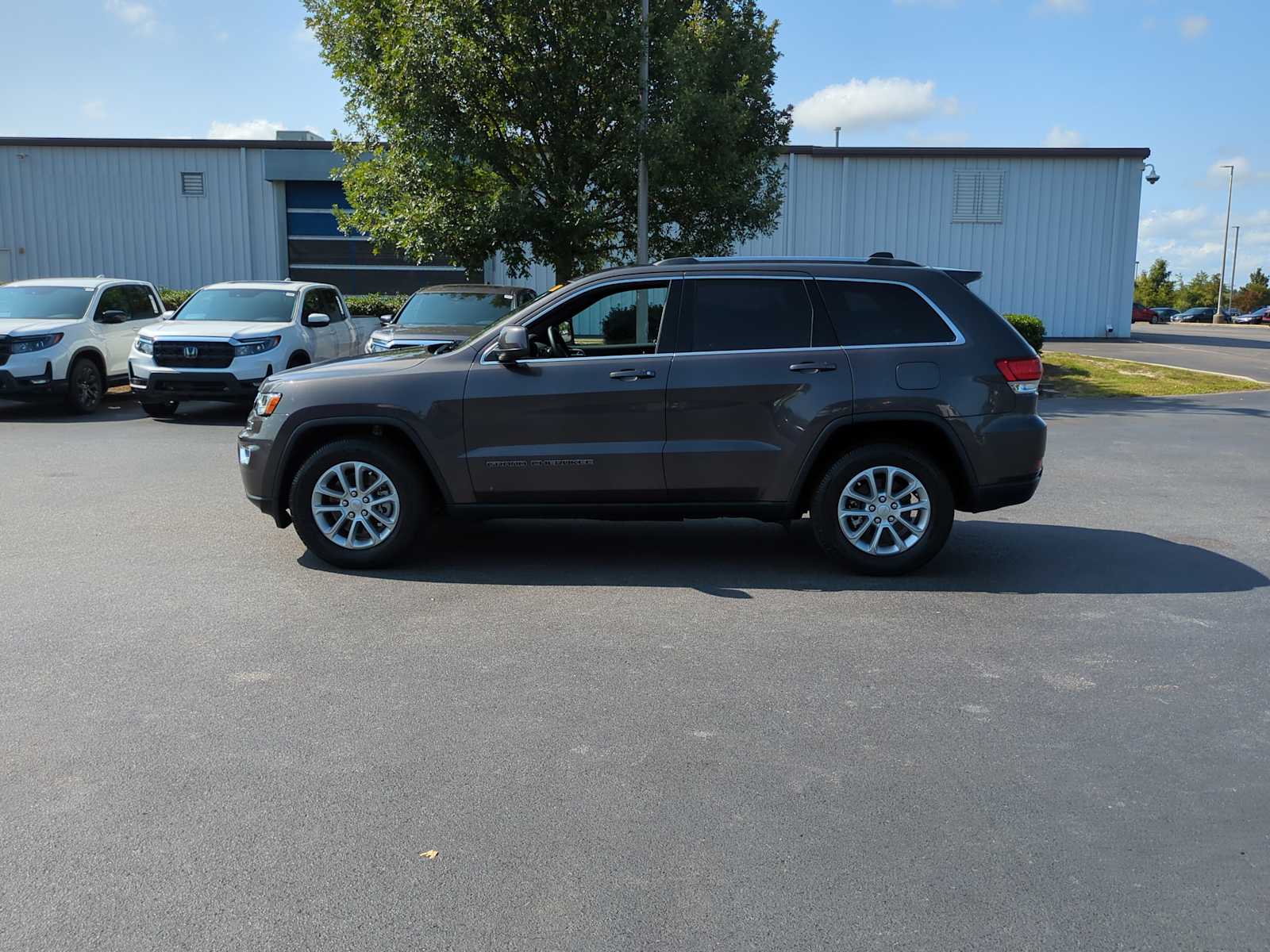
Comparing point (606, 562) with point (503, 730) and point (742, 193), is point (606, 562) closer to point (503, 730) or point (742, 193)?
point (503, 730)

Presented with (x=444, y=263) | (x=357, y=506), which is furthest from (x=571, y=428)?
(x=444, y=263)

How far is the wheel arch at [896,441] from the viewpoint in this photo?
6.71m

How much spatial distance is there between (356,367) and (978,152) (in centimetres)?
2932

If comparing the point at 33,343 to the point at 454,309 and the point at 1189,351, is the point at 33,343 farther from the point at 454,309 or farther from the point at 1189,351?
the point at 1189,351

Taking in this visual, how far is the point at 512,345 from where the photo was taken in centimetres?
660

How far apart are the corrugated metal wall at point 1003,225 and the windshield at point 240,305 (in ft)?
56.1

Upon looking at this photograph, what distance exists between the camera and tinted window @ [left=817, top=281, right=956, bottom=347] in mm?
6777

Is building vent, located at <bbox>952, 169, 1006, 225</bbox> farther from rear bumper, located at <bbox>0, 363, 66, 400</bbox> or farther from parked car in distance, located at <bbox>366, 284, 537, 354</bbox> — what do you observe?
rear bumper, located at <bbox>0, 363, 66, 400</bbox>

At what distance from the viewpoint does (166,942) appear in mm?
2916

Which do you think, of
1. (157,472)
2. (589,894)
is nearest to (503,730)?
(589,894)

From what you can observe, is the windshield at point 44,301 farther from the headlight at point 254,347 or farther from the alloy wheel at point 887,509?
the alloy wheel at point 887,509

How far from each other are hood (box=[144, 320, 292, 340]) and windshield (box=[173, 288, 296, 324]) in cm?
32

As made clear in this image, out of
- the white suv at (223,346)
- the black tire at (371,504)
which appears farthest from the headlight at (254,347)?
the black tire at (371,504)

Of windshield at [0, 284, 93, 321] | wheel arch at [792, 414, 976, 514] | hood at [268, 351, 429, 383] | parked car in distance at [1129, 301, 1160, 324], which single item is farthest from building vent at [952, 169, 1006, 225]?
parked car in distance at [1129, 301, 1160, 324]
